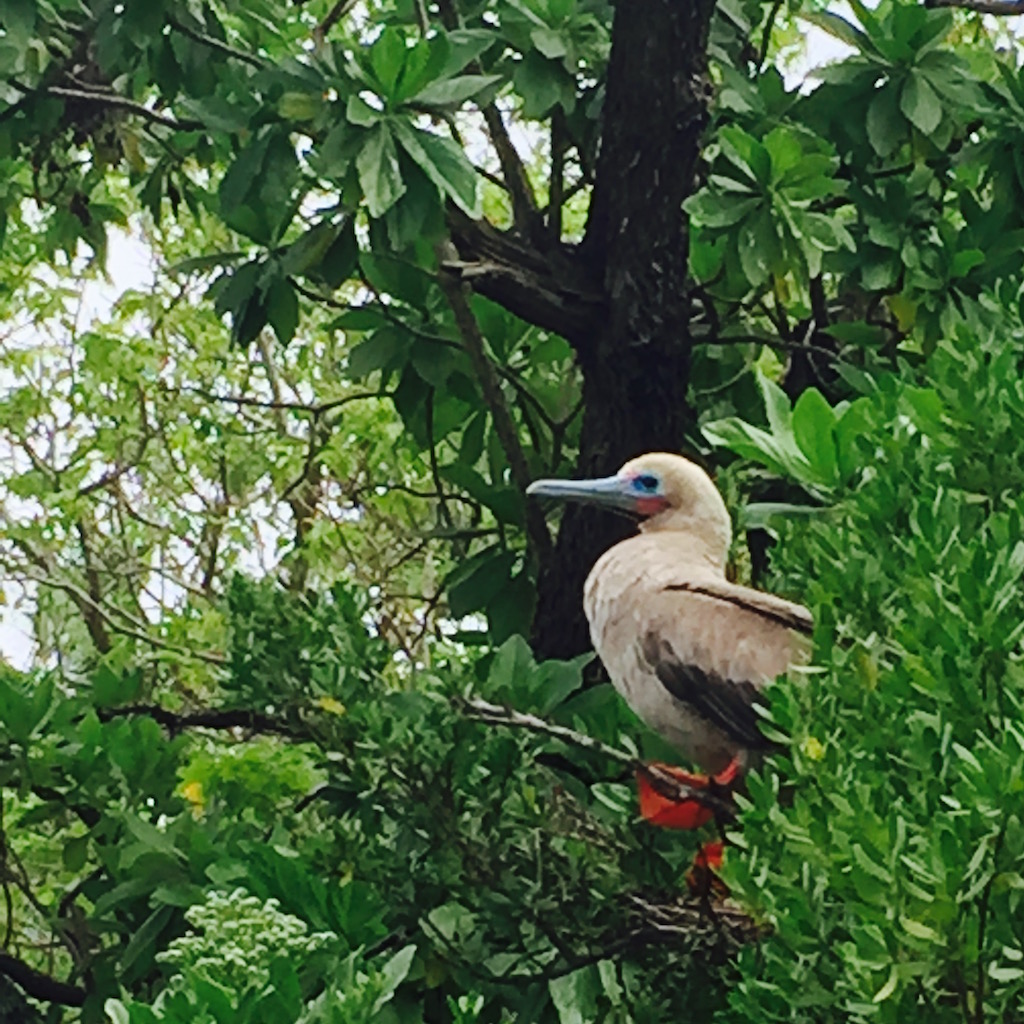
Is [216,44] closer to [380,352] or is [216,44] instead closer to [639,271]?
[380,352]

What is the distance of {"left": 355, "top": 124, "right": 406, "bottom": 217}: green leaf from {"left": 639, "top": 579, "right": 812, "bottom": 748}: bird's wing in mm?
877

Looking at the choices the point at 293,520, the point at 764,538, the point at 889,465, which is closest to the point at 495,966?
the point at 889,465

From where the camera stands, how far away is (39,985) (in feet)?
11.8

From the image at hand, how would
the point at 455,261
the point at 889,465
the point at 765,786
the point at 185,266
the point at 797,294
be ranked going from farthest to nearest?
the point at 797,294
the point at 185,266
the point at 455,261
the point at 889,465
the point at 765,786

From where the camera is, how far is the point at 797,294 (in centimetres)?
445

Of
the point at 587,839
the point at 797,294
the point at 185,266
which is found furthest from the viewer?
the point at 797,294

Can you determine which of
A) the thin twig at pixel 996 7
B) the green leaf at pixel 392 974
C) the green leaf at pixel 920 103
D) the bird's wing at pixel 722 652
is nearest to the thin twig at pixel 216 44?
the green leaf at pixel 920 103

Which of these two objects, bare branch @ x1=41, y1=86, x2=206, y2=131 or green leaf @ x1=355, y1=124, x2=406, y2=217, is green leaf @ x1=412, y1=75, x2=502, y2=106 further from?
bare branch @ x1=41, y1=86, x2=206, y2=131

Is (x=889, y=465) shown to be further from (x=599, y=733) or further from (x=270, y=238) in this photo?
(x=270, y=238)

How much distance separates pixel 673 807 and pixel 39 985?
161 cm

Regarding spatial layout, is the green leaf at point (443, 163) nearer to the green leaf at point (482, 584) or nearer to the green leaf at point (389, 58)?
the green leaf at point (389, 58)

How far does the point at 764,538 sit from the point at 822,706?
228cm

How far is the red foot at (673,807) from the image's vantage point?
8.27 feet

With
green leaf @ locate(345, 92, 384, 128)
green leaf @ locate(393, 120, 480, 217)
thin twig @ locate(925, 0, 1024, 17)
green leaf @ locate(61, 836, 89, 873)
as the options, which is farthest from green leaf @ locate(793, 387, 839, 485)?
thin twig @ locate(925, 0, 1024, 17)
